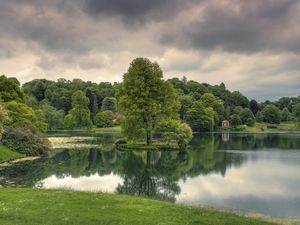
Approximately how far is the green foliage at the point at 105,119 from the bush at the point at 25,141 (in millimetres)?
87740

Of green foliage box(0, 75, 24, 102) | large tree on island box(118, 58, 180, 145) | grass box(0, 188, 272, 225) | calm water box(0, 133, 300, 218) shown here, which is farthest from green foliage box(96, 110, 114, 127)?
grass box(0, 188, 272, 225)

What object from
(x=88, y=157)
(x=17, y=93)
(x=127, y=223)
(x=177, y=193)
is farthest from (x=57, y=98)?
(x=127, y=223)

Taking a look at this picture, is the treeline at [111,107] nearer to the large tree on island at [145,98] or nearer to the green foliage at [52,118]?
the green foliage at [52,118]

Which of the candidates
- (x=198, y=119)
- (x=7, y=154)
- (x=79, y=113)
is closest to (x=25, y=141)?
(x=7, y=154)

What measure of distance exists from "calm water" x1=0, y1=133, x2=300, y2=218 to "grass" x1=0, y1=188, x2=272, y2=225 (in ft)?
17.8

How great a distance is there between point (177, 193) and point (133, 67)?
1498 inches

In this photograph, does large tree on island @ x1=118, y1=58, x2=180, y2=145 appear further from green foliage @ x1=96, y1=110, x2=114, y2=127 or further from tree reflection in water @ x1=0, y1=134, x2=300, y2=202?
green foliage @ x1=96, y1=110, x2=114, y2=127

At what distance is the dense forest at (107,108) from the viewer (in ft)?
157

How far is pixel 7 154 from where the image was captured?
4006cm

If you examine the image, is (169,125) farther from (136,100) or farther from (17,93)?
(17,93)

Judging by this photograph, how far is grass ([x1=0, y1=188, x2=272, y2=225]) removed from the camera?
14805 millimetres

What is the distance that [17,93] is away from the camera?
5688 centimetres

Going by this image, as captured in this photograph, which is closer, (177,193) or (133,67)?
(177,193)

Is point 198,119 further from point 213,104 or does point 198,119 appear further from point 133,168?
point 133,168
